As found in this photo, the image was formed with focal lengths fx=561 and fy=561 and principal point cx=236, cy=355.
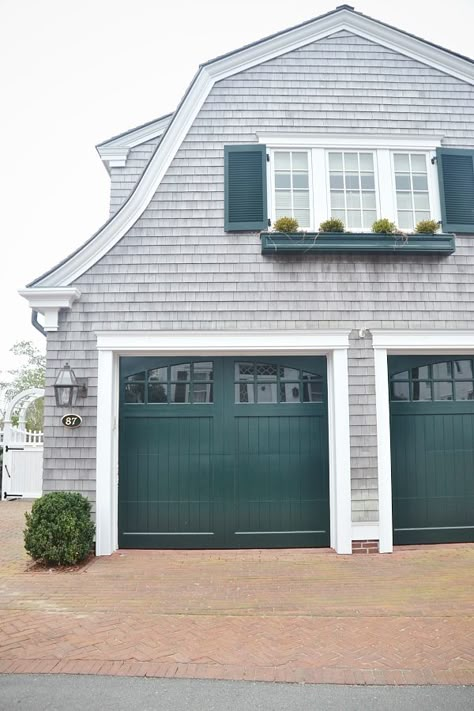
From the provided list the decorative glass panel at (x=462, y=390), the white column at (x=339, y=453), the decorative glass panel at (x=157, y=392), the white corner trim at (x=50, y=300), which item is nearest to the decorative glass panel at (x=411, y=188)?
the white column at (x=339, y=453)

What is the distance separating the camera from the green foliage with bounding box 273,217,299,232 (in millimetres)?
7602

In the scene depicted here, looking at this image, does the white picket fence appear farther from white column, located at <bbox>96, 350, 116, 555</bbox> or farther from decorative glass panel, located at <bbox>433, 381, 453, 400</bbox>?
decorative glass panel, located at <bbox>433, 381, 453, 400</bbox>

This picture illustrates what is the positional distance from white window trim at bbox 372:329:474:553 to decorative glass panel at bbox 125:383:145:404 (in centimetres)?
322

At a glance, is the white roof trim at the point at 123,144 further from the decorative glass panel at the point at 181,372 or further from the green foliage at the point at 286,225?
the decorative glass panel at the point at 181,372

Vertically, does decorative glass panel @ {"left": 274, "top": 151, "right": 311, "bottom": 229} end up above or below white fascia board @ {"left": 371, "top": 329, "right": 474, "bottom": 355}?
above

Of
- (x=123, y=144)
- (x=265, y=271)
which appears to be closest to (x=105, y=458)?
(x=265, y=271)

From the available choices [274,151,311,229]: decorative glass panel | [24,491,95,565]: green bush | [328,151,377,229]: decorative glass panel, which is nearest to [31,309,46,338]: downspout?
[24,491,95,565]: green bush

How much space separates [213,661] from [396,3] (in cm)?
1262

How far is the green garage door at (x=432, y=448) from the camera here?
7.72 m

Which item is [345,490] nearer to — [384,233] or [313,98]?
[384,233]

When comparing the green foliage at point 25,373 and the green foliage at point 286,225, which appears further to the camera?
the green foliage at point 25,373

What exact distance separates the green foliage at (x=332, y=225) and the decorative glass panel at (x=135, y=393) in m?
3.30

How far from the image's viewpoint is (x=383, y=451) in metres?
7.52

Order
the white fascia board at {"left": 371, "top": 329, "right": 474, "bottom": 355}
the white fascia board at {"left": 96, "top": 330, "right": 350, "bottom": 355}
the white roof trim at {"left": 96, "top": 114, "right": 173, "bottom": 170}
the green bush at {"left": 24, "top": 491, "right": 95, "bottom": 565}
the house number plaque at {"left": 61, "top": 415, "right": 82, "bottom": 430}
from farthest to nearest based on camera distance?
the white roof trim at {"left": 96, "top": 114, "right": 173, "bottom": 170} < the white fascia board at {"left": 371, "top": 329, "right": 474, "bottom": 355} < the white fascia board at {"left": 96, "top": 330, "right": 350, "bottom": 355} < the house number plaque at {"left": 61, "top": 415, "right": 82, "bottom": 430} < the green bush at {"left": 24, "top": 491, "right": 95, "bottom": 565}
